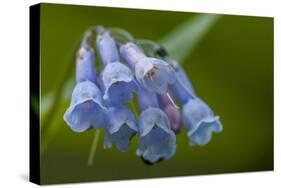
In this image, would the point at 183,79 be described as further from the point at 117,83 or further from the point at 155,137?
the point at 117,83

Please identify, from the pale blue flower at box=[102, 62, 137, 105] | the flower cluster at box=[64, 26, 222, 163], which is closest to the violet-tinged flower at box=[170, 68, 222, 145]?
the flower cluster at box=[64, 26, 222, 163]

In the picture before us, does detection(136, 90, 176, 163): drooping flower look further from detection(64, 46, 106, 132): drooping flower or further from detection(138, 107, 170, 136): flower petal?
detection(64, 46, 106, 132): drooping flower

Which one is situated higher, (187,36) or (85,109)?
(187,36)

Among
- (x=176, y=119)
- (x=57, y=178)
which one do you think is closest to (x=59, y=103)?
(x=57, y=178)

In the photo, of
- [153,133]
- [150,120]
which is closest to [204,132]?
[153,133]

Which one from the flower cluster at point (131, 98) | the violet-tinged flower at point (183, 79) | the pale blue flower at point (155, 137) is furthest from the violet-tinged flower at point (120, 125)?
the violet-tinged flower at point (183, 79)

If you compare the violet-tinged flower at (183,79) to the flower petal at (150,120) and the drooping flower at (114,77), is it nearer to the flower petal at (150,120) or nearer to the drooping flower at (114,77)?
the flower petal at (150,120)

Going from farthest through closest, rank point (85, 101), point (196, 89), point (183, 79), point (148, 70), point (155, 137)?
point (196, 89)
point (183, 79)
point (155, 137)
point (148, 70)
point (85, 101)
